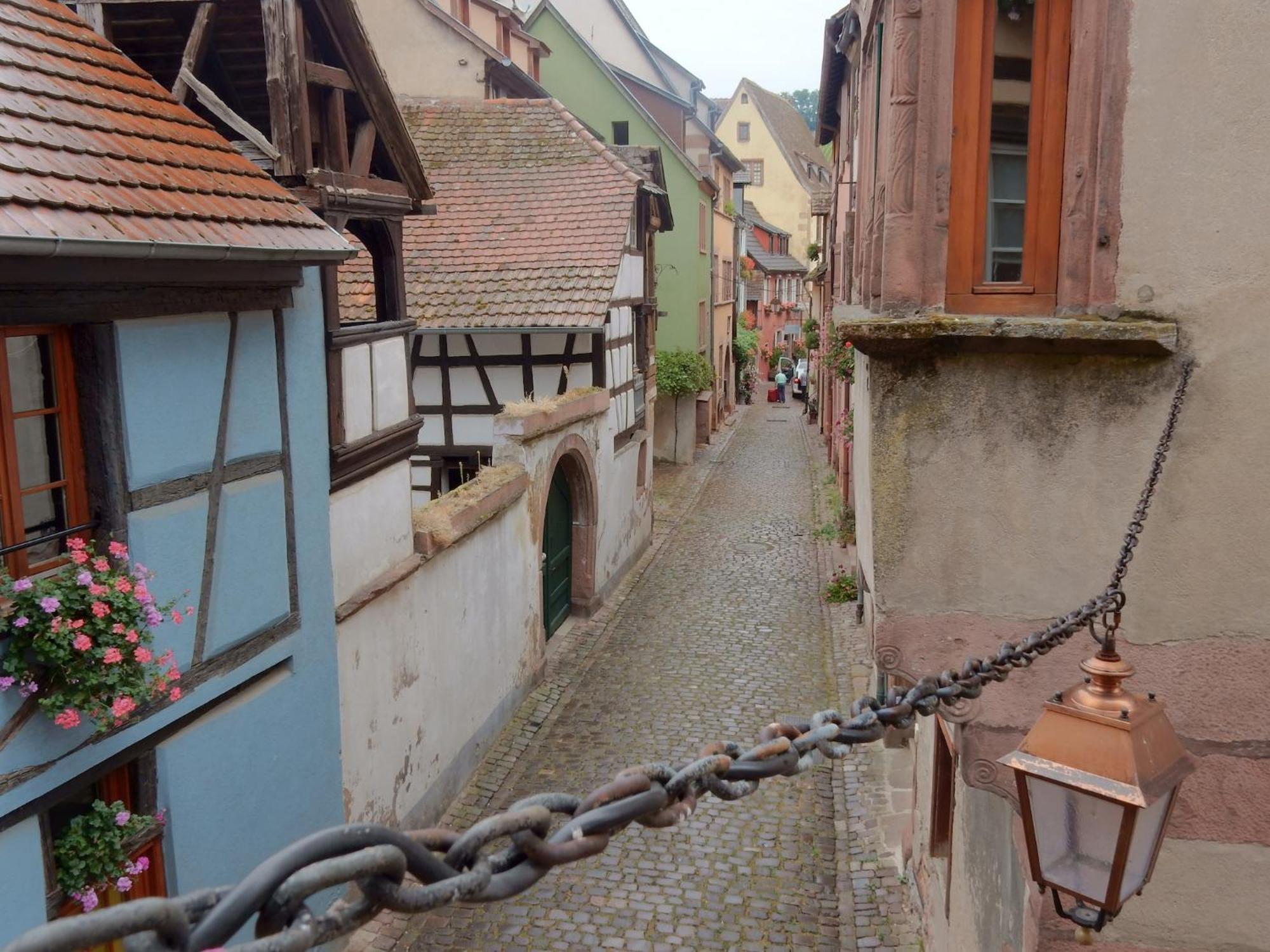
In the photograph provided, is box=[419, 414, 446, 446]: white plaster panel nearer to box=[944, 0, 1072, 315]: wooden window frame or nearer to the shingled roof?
the shingled roof

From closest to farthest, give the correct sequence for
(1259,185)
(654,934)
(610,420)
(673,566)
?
(1259,185) → (654,934) → (610,420) → (673,566)

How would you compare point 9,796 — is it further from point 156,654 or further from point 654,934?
point 654,934

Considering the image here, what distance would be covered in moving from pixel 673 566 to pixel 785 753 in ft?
52.1

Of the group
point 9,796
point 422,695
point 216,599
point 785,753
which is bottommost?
point 422,695

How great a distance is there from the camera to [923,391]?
403 centimetres

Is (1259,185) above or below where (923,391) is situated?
above

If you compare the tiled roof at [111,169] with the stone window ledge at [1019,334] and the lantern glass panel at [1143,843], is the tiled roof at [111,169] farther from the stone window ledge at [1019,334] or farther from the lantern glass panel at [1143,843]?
the lantern glass panel at [1143,843]

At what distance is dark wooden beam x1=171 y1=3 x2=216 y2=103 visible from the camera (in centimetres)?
694

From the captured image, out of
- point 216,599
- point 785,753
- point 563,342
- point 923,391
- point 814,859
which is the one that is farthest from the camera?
point 563,342

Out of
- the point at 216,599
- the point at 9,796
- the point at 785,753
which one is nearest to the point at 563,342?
the point at 216,599

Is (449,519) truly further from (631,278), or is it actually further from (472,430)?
(631,278)

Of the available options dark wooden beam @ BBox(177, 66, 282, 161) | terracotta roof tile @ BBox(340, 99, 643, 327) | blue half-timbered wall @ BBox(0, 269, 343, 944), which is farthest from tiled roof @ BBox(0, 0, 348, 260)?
terracotta roof tile @ BBox(340, 99, 643, 327)

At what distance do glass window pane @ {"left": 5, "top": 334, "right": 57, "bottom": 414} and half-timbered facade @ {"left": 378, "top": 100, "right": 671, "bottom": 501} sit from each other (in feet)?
27.2

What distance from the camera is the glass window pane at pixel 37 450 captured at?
16.6 feet
